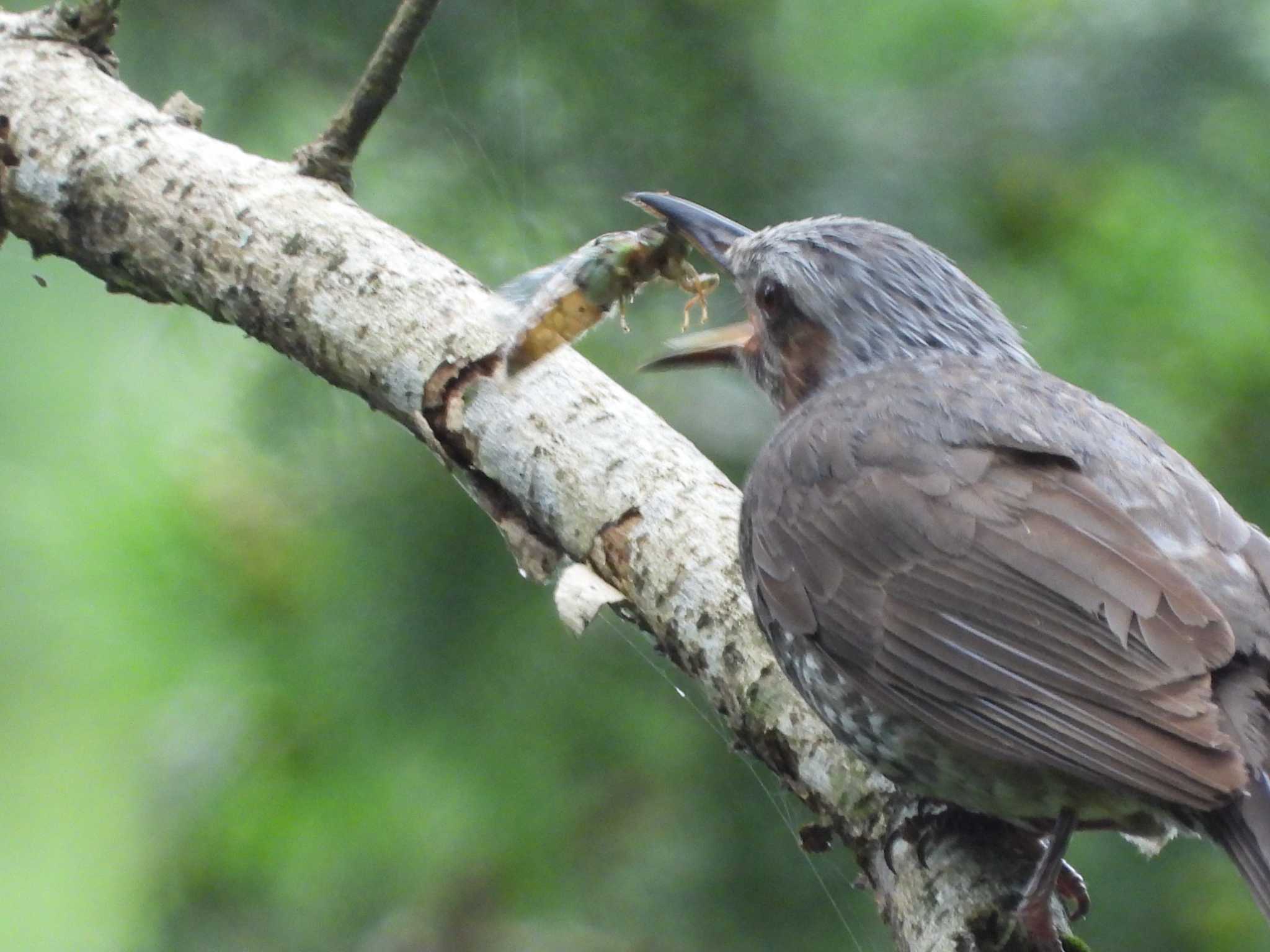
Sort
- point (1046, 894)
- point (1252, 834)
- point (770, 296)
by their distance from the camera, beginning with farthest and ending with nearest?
point (770, 296), point (1046, 894), point (1252, 834)

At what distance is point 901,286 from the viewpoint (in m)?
3.31

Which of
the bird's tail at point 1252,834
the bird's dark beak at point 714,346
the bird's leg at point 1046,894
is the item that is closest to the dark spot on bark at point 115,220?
the bird's dark beak at point 714,346

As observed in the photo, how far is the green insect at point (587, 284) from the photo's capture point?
9.84ft

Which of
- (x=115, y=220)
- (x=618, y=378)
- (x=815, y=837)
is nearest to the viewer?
(x=815, y=837)

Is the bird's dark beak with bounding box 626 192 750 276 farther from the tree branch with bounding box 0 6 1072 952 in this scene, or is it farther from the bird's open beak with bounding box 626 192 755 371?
the tree branch with bounding box 0 6 1072 952

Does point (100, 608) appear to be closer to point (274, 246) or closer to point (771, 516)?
point (274, 246)

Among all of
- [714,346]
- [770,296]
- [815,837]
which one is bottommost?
[815,837]

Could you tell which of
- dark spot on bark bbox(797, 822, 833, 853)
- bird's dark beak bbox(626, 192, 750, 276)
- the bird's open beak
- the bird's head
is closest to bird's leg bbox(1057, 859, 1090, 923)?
dark spot on bark bbox(797, 822, 833, 853)

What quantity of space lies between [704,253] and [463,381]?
732 millimetres

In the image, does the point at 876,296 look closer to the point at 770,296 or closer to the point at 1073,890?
the point at 770,296

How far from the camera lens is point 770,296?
3.39 meters

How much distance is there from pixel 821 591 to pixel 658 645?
13.5 inches

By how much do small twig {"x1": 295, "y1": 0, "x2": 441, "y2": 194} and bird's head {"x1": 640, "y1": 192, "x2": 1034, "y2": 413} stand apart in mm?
574

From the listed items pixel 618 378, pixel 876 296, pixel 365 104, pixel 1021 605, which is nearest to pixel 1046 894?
pixel 1021 605
